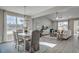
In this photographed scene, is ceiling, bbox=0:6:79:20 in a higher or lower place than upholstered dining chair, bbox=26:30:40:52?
higher

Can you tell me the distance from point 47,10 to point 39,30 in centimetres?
77

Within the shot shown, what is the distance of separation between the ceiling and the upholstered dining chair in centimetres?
63

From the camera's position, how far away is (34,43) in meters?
3.38

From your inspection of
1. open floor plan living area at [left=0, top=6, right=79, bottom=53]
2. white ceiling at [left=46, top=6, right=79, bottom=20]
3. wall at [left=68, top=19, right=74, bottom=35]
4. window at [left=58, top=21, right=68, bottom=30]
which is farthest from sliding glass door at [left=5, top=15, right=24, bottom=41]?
wall at [left=68, top=19, right=74, bottom=35]

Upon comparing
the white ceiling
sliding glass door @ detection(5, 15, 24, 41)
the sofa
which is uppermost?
the white ceiling

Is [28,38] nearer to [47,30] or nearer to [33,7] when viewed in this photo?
[47,30]

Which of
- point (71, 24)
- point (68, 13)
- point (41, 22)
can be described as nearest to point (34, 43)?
point (41, 22)

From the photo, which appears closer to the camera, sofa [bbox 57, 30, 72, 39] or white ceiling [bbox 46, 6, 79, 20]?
white ceiling [bbox 46, 6, 79, 20]

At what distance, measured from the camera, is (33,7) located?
3.23 meters

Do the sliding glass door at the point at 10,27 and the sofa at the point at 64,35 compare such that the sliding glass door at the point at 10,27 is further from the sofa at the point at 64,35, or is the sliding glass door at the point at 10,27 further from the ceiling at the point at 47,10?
the sofa at the point at 64,35

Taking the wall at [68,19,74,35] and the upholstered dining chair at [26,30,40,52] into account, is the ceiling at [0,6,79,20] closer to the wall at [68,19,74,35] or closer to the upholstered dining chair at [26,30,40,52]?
the wall at [68,19,74,35]

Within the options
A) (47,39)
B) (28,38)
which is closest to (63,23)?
(47,39)

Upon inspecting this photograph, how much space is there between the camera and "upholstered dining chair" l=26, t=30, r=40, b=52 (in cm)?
332
